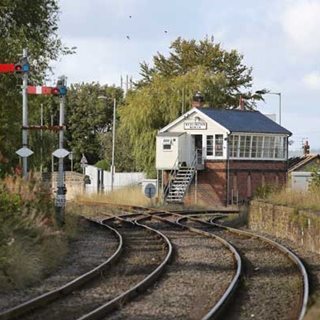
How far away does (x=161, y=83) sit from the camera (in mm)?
62938

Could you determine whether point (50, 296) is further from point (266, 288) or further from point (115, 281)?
point (266, 288)

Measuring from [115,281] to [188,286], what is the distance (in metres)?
1.34

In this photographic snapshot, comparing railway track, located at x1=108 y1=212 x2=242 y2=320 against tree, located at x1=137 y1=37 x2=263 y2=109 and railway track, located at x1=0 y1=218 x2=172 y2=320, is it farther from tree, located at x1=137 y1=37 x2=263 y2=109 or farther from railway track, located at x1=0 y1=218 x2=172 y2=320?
tree, located at x1=137 y1=37 x2=263 y2=109

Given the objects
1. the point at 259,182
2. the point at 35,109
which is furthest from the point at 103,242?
the point at 259,182

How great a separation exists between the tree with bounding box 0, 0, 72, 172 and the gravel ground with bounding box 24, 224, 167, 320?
8.74 metres

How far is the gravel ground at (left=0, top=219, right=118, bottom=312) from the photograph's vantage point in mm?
12133

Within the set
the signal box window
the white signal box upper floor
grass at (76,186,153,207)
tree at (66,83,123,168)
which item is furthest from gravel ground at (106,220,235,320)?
tree at (66,83,123,168)

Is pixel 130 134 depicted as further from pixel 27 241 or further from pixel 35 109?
pixel 27 241

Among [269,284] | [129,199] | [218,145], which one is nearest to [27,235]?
[269,284]

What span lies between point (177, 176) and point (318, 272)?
3539cm

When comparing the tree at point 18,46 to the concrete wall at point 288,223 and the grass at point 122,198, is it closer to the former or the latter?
the concrete wall at point 288,223

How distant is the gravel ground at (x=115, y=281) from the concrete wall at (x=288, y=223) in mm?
3575

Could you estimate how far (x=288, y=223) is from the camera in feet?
72.5

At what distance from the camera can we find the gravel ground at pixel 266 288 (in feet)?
35.8
